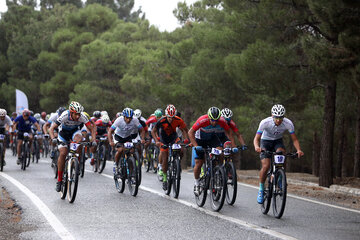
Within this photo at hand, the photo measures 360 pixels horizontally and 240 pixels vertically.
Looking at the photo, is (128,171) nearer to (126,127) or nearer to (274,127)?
(126,127)

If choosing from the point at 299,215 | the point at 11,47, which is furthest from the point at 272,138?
the point at 11,47

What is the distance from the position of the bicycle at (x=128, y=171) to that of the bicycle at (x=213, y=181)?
1.92 metres

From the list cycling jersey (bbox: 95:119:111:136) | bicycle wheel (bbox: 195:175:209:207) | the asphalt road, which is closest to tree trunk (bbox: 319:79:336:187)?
the asphalt road

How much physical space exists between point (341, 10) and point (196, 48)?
16492 mm

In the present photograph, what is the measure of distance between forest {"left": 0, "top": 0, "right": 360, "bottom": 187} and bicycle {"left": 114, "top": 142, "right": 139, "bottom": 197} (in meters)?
5.34

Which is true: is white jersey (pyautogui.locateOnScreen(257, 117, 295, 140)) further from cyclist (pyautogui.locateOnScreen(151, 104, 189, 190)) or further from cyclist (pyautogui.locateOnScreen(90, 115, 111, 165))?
cyclist (pyautogui.locateOnScreen(90, 115, 111, 165))

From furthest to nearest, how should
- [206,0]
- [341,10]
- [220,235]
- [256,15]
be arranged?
[206,0] → [256,15] → [341,10] → [220,235]

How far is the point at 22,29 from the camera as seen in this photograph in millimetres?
71625

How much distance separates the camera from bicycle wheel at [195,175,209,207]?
11.7m

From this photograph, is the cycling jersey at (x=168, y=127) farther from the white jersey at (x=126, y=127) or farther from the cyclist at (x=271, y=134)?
the cyclist at (x=271, y=134)

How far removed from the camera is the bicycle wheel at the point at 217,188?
11070 mm

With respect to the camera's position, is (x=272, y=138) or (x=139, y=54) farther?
(x=139, y=54)

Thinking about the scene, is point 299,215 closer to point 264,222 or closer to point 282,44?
point 264,222

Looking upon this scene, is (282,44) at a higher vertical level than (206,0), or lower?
lower
